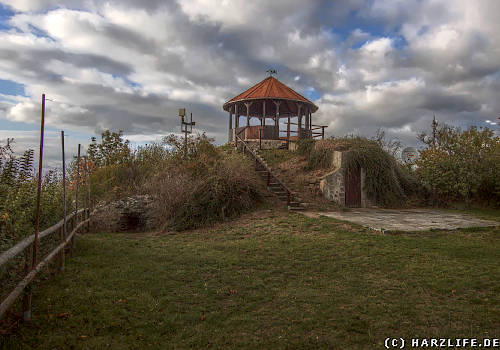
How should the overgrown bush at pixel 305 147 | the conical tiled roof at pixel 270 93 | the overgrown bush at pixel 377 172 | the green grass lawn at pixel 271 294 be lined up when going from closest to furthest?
the green grass lawn at pixel 271 294 < the overgrown bush at pixel 377 172 < the overgrown bush at pixel 305 147 < the conical tiled roof at pixel 270 93

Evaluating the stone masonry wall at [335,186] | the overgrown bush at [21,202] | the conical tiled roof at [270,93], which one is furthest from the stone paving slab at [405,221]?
the conical tiled roof at [270,93]

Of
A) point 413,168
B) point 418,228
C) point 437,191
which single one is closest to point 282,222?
point 418,228

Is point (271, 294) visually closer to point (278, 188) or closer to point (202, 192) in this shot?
point (202, 192)

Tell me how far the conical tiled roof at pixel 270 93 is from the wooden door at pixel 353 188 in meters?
8.83

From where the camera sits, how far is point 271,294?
4.91 metres

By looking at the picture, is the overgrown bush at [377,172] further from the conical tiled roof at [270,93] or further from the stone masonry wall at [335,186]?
the conical tiled roof at [270,93]

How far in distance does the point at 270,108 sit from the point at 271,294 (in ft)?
65.2

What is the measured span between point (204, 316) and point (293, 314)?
1.07m

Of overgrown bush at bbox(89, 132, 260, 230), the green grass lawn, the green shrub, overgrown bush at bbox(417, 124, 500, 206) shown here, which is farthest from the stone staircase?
overgrown bush at bbox(417, 124, 500, 206)

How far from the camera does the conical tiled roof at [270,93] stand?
21.4 meters

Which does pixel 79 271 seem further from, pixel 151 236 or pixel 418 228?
pixel 418 228

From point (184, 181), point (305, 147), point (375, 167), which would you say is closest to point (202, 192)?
point (184, 181)

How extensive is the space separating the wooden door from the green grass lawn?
5.46 meters

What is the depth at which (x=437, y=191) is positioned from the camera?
1495cm
